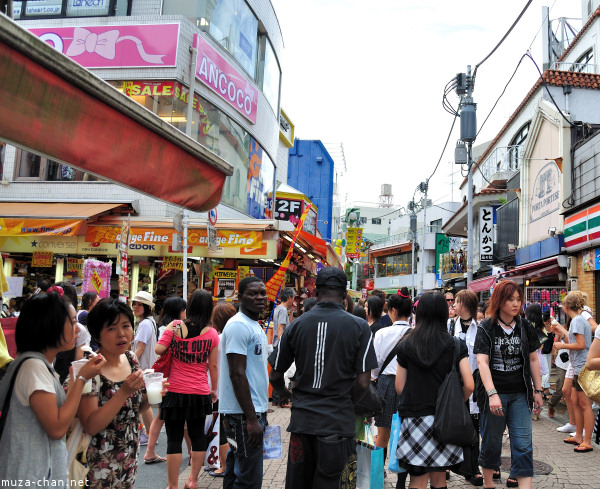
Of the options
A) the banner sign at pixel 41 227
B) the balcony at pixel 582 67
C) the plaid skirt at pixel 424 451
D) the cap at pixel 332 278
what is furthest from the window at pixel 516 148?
the cap at pixel 332 278

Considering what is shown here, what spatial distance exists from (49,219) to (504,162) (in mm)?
18134

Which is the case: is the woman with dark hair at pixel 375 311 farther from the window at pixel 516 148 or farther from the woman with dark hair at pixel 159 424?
the window at pixel 516 148

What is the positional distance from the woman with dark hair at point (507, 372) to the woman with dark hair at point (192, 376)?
2.61 meters

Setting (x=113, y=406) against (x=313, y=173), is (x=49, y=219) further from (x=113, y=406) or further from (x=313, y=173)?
(x=313, y=173)

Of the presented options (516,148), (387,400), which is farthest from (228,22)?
(387,400)

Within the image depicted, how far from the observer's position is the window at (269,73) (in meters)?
19.7

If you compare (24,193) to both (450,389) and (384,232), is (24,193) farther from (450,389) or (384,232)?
(384,232)

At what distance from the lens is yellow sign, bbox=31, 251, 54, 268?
1338 cm

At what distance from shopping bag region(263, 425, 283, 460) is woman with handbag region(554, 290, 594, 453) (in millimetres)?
4470

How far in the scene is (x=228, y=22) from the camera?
16.9m

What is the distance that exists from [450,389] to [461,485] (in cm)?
232

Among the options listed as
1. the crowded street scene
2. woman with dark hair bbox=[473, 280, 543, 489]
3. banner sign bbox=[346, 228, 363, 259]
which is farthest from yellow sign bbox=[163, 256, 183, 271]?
banner sign bbox=[346, 228, 363, 259]

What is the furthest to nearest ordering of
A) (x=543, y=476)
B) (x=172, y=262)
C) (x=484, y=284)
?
(x=484, y=284) < (x=172, y=262) < (x=543, y=476)

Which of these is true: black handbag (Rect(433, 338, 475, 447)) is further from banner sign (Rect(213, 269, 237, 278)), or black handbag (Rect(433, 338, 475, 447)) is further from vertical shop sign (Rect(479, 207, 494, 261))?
vertical shop sign (Rect(479, 207, 494, 261))
